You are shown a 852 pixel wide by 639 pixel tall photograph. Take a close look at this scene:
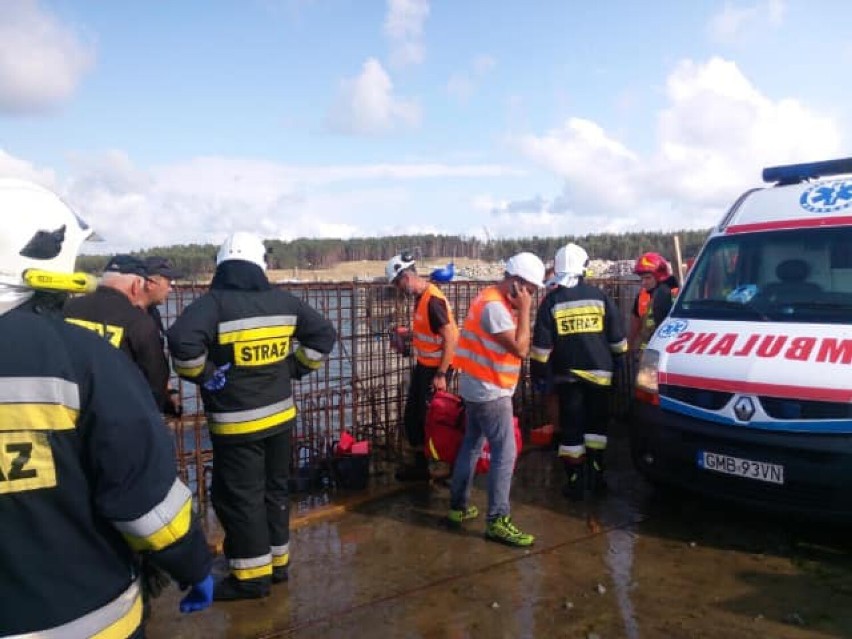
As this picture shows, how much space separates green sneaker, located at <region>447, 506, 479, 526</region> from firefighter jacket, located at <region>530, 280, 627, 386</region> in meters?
1.32

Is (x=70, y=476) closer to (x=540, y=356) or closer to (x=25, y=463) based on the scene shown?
(x=25, y=463)

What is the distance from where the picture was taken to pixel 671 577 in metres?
4.39

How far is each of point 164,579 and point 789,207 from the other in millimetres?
5213

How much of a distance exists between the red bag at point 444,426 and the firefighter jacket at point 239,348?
1715 millimetres

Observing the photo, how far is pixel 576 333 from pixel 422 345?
127 centimetres

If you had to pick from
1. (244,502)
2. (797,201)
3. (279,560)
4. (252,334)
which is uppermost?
(797,201)

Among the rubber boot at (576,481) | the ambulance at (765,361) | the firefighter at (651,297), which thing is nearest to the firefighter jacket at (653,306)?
the firefighter at (651,297)

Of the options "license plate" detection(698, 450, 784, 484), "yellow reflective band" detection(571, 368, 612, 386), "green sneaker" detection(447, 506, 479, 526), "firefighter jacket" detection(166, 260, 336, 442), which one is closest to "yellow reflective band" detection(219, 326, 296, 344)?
"firefighter jacket" detection(166, 260, 336, 442)

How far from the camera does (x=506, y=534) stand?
4.86m

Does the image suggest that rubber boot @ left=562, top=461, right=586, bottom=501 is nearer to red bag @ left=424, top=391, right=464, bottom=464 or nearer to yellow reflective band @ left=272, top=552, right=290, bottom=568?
red bag @ left=424, top=391, right=464, bottom=464

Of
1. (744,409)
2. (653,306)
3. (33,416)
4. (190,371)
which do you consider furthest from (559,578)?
(653,306)

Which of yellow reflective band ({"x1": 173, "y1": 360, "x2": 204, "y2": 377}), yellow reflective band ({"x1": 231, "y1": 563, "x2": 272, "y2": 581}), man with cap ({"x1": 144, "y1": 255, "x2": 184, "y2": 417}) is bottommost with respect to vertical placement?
yellow reflective band ({"x1": 231, "y1": 563, "x2": 272, "y2": 581})

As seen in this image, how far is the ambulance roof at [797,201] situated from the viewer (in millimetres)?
5285

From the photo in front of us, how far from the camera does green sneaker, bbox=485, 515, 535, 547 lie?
4836 mm
